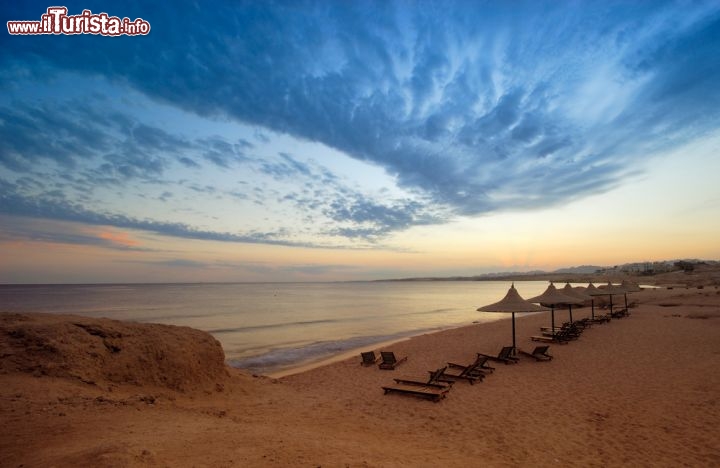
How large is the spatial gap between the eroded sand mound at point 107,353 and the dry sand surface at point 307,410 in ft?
0.11

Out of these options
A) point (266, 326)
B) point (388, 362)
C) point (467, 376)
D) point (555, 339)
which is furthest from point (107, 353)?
point (266, 326)

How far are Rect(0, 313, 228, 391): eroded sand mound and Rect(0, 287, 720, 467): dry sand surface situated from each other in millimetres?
33

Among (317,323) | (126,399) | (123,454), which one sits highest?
(123,454)

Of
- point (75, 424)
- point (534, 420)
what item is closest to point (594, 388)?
point (534, 420)

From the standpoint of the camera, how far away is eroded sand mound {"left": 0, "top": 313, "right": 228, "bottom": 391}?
28.6 feet

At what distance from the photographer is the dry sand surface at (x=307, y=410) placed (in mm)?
5727

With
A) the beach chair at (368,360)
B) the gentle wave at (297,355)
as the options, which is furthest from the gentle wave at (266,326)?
the beach chair at (368,360)

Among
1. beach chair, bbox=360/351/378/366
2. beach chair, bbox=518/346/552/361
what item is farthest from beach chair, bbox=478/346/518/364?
beach chair, bbox=360/351/378/366

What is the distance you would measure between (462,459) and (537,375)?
7776mm

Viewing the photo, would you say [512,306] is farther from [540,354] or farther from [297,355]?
[297,355]

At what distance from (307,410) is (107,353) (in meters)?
5.29

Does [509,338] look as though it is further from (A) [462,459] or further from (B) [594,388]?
(A) [462,459]

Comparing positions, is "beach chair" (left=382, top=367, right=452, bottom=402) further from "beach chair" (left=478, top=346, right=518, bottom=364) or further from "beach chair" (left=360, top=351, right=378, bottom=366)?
"beach chair" (left=478, top=346, right=518, bottom=364)

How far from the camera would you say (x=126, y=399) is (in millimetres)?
8219
